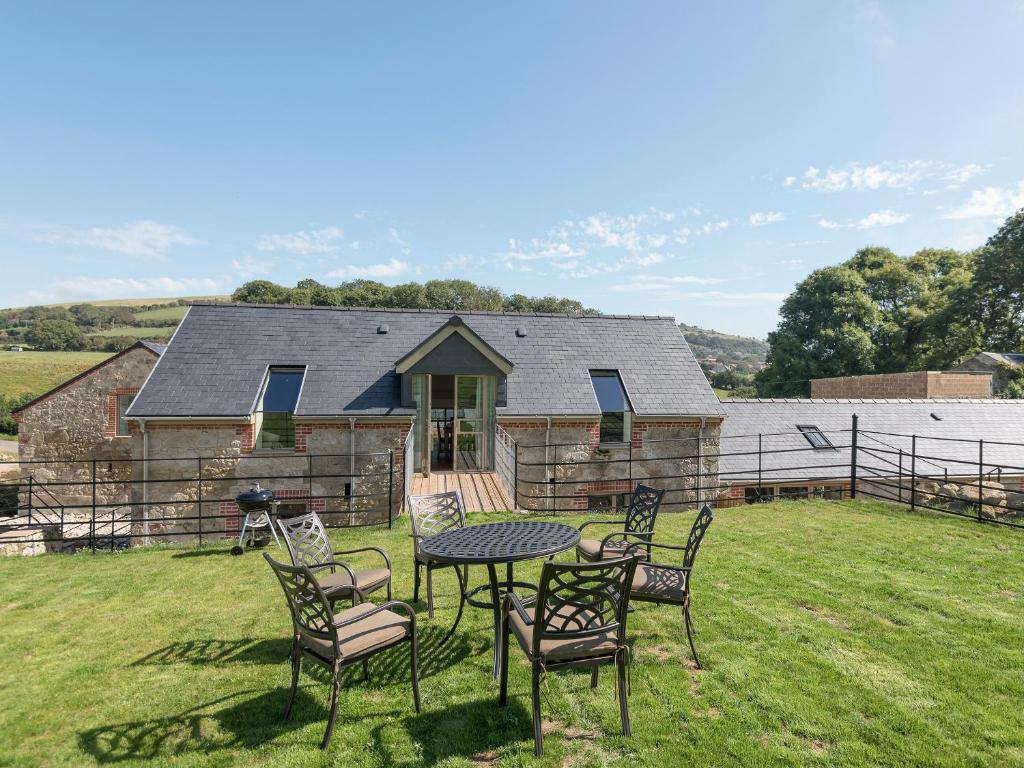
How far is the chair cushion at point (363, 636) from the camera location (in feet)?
11.5

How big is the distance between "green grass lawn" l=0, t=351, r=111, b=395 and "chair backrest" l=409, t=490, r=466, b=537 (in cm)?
4447

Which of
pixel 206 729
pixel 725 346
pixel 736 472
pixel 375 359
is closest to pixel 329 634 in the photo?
pixel 206 729

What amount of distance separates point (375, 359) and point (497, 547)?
10.7m

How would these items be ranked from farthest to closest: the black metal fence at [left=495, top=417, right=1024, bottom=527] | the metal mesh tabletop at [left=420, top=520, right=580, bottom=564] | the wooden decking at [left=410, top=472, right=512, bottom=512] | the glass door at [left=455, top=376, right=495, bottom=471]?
the glass door at [left=455, top=376, right=495, bottom=471], the black metal fence at [left=495, top=417, right=1024, bottom=527], the wooden decking at [left=410, top=472, right=512, bottom=512], the metal mesh tabletop at [left=420, top=520, right=580, bottom=564]

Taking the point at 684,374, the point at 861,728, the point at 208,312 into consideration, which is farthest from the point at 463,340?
the point at 861,728

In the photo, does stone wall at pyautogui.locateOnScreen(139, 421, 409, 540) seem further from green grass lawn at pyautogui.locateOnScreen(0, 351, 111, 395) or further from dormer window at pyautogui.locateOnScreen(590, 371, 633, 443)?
green grass lawn at pyautogui.locateOnScreen(0, 351, 111, 395)

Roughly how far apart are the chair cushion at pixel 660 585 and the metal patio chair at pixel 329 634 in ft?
6.62

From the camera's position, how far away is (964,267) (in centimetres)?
3762

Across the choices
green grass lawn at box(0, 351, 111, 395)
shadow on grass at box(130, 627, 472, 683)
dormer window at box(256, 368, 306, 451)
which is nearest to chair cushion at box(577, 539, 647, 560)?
shadow on grass at box(130, 627, 472, 683)

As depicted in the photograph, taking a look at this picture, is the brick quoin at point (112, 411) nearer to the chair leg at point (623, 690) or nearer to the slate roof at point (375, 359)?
the slate roof at point (375, 359)

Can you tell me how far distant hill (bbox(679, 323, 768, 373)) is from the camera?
9991cm

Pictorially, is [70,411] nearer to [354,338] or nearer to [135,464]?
[135,464]

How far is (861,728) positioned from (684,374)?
481 inches

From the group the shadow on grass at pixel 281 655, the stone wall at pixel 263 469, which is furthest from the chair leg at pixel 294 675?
the stone wall at pixel 263 469
